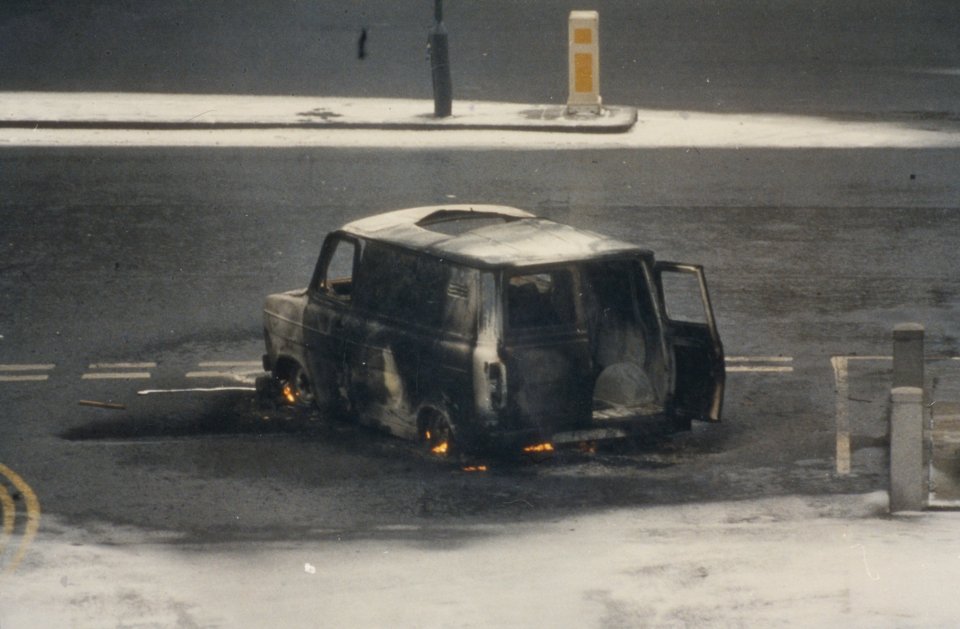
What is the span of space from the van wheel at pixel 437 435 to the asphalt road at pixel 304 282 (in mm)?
Result: 202

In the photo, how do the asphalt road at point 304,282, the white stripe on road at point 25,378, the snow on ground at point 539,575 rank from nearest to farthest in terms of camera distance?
the snow on ground at point 539,575, the asphalt road at point 304,282, the white stripe on road at point 25,378

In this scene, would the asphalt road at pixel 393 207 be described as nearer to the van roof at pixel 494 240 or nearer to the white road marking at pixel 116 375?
the white road marking at pixel 116 375

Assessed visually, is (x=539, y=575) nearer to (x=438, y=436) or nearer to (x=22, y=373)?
(x=438, y=436)

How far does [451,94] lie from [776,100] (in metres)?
5.18

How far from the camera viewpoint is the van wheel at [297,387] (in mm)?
14500

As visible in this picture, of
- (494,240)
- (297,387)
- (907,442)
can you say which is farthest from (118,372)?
(907,442)

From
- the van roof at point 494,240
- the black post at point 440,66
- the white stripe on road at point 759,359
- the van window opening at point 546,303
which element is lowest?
the white stripe on road at point 759,359

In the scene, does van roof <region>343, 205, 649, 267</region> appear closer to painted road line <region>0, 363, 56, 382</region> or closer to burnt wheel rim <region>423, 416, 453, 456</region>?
burnt wheel rim <region>423, 416, 453, 456</region>

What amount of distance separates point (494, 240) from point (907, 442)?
3.33 metres

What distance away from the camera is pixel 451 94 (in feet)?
87.6

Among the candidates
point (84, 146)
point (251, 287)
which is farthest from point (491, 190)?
point (84, 146)

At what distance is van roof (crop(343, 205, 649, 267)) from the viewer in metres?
12.9

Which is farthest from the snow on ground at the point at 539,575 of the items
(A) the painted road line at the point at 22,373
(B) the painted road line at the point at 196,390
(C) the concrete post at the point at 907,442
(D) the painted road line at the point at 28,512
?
(A) the painted road line at the point at 22,373

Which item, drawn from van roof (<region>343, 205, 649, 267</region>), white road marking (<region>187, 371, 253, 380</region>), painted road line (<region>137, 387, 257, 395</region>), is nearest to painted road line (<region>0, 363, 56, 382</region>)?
painted road line (<region>137, 387, 257, 395</region>)
